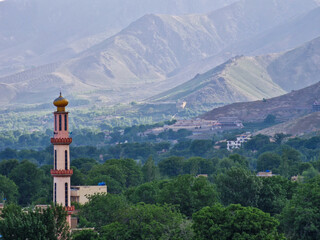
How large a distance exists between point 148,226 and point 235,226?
20.1ft

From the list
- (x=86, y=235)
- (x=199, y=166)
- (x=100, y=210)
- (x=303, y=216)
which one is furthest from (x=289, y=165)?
(x=86, y=235)

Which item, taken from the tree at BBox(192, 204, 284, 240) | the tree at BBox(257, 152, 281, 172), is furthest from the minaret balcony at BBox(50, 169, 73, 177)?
the tree at BBox(257, 152, 281, 172)

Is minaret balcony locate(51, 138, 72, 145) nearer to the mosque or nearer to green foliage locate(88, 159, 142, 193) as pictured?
the mosque

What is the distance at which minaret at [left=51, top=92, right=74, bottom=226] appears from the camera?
61.9 metres

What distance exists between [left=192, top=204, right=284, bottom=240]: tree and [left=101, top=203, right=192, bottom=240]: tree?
190 cm

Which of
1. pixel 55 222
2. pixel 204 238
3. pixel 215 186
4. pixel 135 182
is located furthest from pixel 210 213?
pixel 135 182

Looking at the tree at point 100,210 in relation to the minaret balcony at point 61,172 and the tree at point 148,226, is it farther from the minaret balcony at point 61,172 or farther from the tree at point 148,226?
the minaret balcony at point 61,172

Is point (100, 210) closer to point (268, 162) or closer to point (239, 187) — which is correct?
point (239, 187)

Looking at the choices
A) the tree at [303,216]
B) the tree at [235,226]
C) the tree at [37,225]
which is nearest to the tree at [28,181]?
the tree at [303,216]

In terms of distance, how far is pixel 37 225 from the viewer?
56938 millimetres

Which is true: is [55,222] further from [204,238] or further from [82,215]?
[82,215]

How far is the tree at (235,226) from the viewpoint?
A: 60188 mm

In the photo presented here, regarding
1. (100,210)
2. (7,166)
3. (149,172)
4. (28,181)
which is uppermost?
(7,166)

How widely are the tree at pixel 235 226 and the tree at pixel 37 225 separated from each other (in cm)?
786
